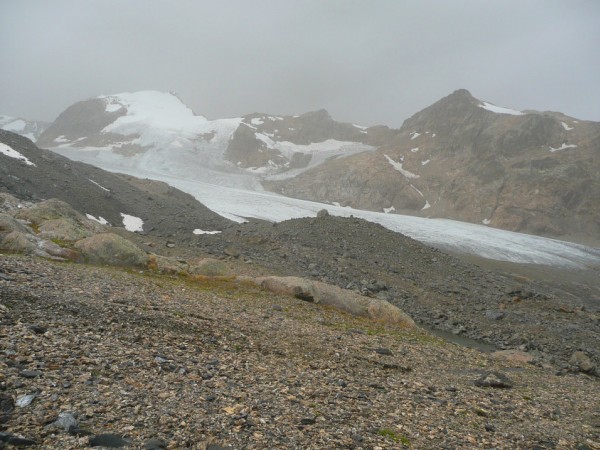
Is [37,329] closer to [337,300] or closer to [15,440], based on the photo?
[15,440]

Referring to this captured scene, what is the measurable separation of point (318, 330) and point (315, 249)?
23.2 meters

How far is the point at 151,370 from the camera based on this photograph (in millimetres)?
9227

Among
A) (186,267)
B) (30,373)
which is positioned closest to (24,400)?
(30,373)

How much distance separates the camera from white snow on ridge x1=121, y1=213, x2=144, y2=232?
151 feet

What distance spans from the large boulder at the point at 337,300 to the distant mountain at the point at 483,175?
127 metres

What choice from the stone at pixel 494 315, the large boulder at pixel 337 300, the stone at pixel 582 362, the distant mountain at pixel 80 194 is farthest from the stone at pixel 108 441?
the distant mountain at pixel 80 194

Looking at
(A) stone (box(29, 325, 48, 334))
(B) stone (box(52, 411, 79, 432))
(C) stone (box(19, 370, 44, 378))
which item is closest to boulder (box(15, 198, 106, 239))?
(A) stone (box(29, 325, 48, 334))

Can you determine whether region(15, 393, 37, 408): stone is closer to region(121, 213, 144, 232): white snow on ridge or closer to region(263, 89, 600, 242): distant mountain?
region(121, 213, 144, 232): white snow on ridge

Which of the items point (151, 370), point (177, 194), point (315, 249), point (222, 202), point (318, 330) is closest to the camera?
point (151, 370)

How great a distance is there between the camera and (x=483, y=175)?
15662 centimetres

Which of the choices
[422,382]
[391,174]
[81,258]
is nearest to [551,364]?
[422,382]

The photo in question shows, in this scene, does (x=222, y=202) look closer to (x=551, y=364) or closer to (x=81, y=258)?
(x=81, y=258)

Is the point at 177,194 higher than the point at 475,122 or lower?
lower

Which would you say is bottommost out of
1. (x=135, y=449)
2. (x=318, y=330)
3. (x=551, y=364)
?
(x=551, y=364)
